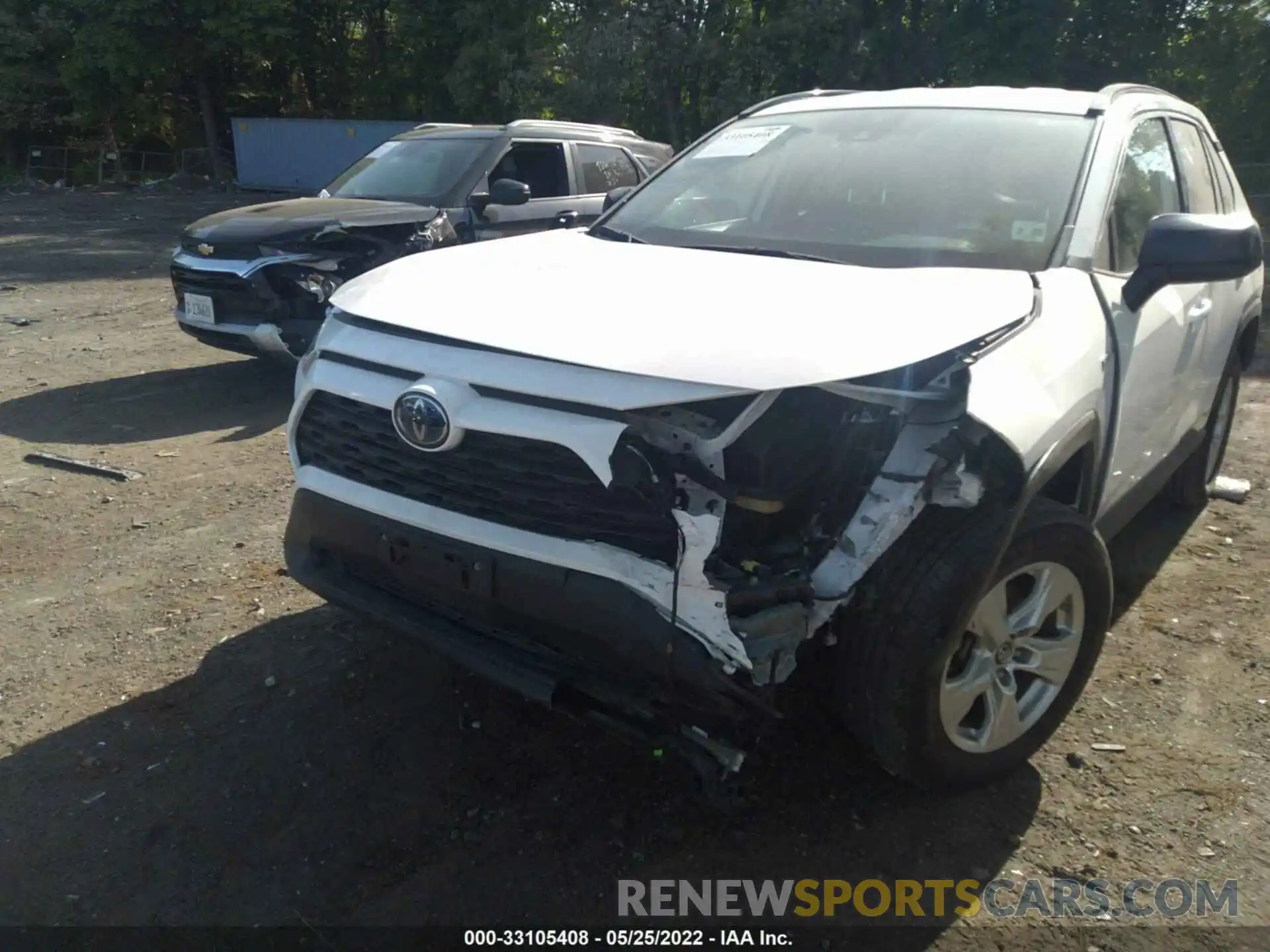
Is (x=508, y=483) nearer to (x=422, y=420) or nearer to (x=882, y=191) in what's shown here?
(x=422, y=420)

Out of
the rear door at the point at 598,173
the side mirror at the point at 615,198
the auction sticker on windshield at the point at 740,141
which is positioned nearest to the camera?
the auction sticker on windshield at the point at 740,141

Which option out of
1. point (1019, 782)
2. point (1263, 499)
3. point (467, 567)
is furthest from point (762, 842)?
point (1263, 499)

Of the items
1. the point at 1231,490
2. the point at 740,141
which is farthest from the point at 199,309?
the point at 1231,490

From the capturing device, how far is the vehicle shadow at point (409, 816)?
2518 mm

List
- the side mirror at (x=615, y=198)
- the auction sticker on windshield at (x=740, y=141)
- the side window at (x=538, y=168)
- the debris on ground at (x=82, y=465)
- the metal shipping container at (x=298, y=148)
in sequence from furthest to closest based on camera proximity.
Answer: the metal shipping container at (x=298, y=148), the side window at (x=538, y=168), the debris on ground at (x=82, y=465), the side mirror at (x=615, y=198), the auction sticker on windshield at (x=740, y=141)

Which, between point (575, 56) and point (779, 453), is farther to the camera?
point (575, 56)

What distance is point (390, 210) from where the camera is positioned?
705 centimetres

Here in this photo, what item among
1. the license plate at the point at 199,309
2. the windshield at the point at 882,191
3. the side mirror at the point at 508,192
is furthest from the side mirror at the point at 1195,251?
the license plate at the point at 199,309

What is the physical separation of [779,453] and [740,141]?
218 cm

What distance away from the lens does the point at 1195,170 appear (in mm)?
4156

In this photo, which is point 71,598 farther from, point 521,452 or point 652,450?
point 652,450

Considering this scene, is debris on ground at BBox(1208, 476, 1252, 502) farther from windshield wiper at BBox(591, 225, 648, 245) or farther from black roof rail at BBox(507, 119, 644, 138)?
black roof rail at BBox(507, 119, 644, 138)

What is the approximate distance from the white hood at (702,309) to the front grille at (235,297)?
3.71 metres

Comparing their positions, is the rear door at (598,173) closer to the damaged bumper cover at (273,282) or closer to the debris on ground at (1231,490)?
the damaged bumper cover at (273,282)
